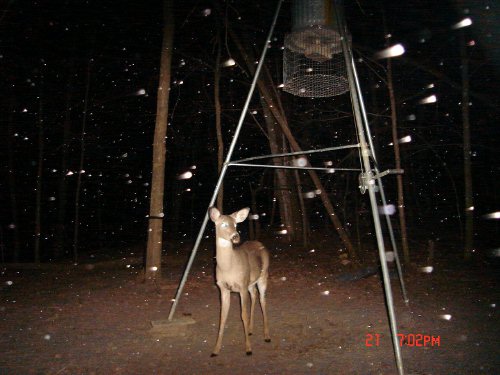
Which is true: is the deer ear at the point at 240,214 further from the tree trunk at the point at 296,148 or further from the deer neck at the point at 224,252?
the tree trunk at the point at 296,148

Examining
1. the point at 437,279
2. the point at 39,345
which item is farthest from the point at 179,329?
the point at 437,279

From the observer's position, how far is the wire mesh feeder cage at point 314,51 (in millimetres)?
4703

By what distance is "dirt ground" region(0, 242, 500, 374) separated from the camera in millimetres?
4480

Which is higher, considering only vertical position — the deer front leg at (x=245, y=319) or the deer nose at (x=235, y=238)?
the deer nose at (x=235, y=238)

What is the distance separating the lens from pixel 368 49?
384 inches

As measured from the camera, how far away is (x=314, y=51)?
494 cm

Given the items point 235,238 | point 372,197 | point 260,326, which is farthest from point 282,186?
point 372,197

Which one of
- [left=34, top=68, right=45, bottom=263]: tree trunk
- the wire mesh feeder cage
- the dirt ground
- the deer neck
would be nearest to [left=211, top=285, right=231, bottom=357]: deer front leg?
the dirt ground

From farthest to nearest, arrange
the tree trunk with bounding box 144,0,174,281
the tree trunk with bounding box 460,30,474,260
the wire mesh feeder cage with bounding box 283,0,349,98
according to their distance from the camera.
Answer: the tree trunk with bounding box 460,30,474,260, the tree trunk with bounding box 144,0,174,281, the wire mesh feeder cage with bounding box 283,0,349,98

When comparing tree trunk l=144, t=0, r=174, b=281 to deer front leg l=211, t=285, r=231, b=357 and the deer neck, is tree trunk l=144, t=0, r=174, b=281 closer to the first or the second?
deer front leg l=211, t=285, r=231, b=357

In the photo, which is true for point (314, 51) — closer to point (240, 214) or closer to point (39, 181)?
point (240, 214)

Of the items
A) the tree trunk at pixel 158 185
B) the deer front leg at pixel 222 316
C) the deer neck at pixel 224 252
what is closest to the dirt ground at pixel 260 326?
the deer front leg at pixel 222 316
